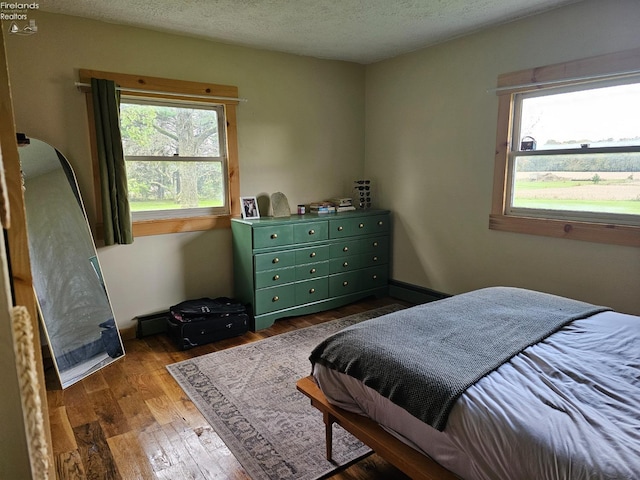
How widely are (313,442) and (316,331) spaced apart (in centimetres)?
142

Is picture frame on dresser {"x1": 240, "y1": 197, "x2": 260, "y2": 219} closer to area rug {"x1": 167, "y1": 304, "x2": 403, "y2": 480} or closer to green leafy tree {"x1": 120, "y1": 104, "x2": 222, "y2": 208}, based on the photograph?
green leafy tree {"x1": 120, "y1": 104, "x2": 222, "y2": 208}

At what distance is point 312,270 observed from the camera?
3.71 m

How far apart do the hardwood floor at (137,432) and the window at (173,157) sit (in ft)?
4.12

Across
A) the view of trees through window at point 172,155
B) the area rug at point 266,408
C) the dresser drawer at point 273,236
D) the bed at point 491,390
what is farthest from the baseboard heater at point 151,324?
the bed at point 491,390

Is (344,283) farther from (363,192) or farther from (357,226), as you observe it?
(363,192)

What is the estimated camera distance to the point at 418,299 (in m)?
4.04

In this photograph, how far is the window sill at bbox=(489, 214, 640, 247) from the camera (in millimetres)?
2594

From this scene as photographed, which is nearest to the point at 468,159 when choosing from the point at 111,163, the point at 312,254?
the point at 312,254

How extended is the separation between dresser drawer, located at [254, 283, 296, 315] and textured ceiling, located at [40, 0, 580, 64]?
208cm

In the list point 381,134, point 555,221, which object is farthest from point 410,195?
point 555,221

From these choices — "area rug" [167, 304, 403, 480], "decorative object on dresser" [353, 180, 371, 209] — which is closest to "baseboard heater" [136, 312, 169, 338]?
"area rug" [167, 304, 403, 480]

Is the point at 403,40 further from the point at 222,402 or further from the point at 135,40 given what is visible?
the point at 222,402

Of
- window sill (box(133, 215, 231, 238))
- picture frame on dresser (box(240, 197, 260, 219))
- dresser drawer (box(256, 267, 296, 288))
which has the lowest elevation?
dresser drawer (box(256, 267, 296, 288))

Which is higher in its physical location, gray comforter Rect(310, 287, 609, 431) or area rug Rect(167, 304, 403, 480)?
gray comforter Rect(310, 287, 609, 431)
